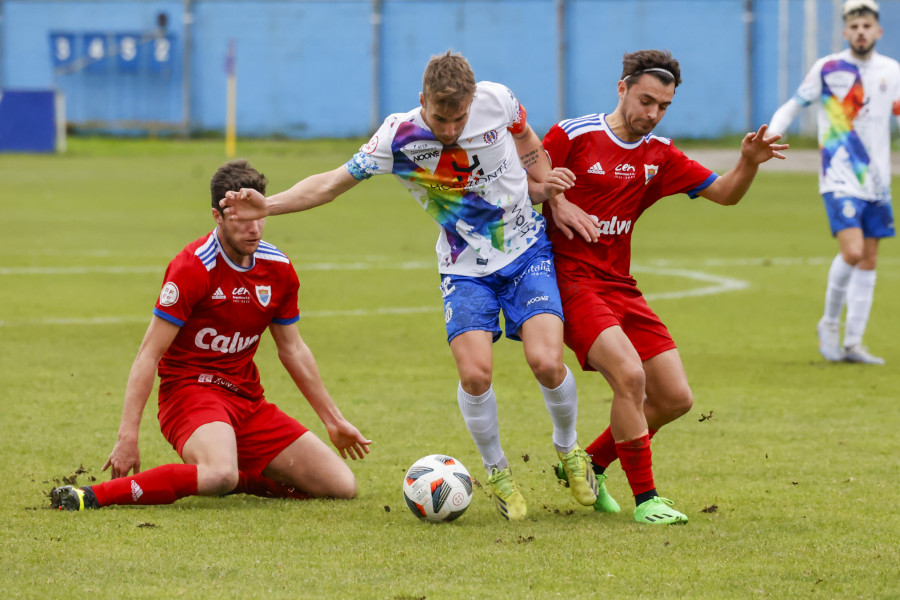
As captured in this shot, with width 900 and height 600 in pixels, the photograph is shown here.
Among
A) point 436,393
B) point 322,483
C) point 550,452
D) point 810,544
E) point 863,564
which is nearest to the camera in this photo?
point 863,564

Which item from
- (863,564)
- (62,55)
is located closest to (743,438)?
Answer: (863,564)

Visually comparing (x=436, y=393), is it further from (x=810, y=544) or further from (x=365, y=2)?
(x=365, y=2)

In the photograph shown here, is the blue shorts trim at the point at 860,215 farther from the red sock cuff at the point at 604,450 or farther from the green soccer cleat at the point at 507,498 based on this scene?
the green soccer cleat at the point at 507,498

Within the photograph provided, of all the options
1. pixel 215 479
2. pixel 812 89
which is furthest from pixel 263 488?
pixel 812 89

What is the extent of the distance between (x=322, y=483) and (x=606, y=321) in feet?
4.84

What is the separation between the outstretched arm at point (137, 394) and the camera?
17.2 feet

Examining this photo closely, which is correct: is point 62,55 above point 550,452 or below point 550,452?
above

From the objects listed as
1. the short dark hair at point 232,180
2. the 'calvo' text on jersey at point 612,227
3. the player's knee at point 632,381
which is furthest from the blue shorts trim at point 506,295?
the short dark hair at point 232,180

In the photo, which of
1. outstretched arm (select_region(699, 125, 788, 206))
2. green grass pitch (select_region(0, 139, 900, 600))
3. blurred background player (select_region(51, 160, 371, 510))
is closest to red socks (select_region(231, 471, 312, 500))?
blurred background player (select_region(51, 160, 371, 510))

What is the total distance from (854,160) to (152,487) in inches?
245

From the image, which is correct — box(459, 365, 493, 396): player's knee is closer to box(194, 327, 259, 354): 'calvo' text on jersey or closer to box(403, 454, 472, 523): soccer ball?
box(403, 454, 472, 523): soccer ball

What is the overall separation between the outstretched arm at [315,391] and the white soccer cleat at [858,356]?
15.6 feet

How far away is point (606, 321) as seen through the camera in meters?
5.45

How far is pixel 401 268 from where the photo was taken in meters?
14.5
